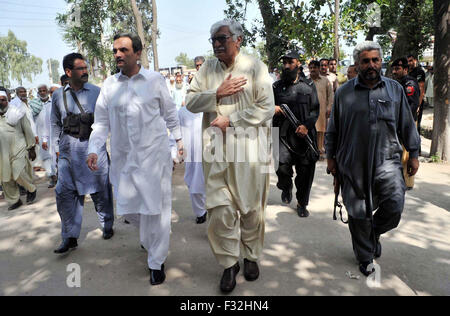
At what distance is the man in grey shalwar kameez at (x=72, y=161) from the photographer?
3.64 m

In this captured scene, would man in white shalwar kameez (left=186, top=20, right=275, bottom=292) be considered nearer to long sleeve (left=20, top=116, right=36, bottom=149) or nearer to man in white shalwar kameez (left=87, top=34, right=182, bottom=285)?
man in white shalwar kameez (left=87, top=34, right=182, bottom=285)

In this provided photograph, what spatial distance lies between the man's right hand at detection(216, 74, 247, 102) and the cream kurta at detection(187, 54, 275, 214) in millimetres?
77

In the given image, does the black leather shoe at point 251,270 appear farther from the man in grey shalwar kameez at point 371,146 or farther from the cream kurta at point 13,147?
the cream kurta at point 13,147

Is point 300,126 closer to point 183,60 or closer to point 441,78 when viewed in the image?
point 441,78

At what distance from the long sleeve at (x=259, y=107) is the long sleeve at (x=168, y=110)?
0.71m

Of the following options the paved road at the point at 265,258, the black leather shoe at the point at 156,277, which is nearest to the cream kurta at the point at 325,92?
the paved road at the point at 265,258

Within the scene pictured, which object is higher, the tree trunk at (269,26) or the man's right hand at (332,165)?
the tree trunk at (269,26)

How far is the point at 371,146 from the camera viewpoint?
9.37ft

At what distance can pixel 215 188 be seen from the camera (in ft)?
9.36

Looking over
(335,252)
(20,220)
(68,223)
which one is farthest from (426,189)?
(20,220)

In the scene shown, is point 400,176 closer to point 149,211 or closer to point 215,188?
point 215,188

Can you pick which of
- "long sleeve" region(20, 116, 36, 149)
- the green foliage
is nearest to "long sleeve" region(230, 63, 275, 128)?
"long sleeve" region(20, 116, 36, 149)

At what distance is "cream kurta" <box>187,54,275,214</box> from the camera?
9.23ft
